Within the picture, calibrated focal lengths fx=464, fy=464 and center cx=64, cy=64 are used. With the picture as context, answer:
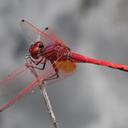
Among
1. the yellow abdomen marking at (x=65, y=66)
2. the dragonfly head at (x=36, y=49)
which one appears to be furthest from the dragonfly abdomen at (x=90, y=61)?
the dragonfly head at (x=36, y=49)

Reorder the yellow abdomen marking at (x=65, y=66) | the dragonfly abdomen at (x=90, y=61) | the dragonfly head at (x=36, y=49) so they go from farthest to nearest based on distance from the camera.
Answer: the dragonfly abdomen at (x=90, y=61), the dragonfly head at (x=36, y=49), the yellow abdomen marking at (x=65, y=66)

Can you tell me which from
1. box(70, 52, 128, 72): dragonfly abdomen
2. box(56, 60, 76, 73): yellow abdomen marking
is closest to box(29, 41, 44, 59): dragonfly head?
box(56, 60, 76, 73): yellow abdomen marking

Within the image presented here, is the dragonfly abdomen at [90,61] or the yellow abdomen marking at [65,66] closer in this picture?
the yellow abdomen marking at [65,66]

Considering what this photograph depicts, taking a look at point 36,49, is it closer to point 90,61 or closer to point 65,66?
point 65,66

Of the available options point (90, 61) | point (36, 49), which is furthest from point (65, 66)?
point (90, 61)

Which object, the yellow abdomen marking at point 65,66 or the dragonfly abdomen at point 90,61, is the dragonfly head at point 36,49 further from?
the dragonfly abdomen at point 90,61

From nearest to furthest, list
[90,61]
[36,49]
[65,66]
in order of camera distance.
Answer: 1. [65,66]
2. [36,49]
3. [90,61]

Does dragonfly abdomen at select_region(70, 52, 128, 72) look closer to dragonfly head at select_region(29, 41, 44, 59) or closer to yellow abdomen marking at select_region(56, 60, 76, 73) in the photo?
yellow abdomen marking at select_region(56, 60, 76, 73)

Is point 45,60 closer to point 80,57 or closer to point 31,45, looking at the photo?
point 31,45

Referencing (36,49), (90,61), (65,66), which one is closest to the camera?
(65,66)
